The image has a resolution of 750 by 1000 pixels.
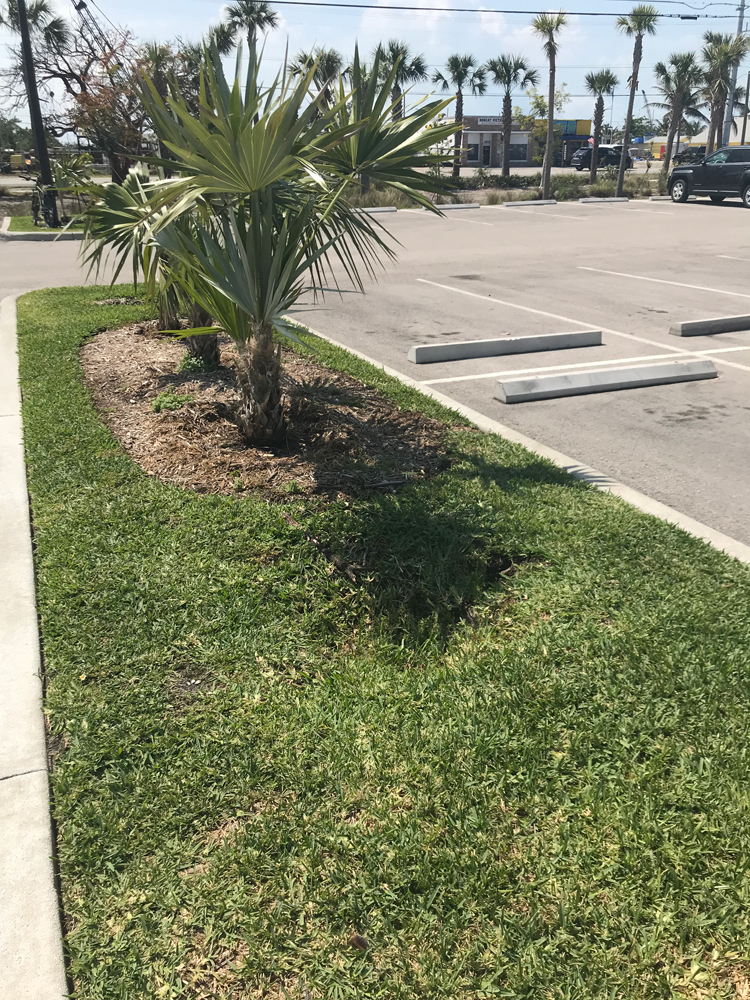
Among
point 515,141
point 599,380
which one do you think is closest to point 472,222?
point 599,380

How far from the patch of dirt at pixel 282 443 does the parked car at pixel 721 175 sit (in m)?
24.6

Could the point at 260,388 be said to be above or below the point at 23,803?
above

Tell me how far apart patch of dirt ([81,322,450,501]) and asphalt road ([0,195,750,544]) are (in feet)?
3.71

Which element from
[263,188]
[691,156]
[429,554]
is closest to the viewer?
[429,554]

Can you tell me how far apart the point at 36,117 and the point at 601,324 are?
18.4 meters

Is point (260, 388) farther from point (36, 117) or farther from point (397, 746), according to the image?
point (36, 117)

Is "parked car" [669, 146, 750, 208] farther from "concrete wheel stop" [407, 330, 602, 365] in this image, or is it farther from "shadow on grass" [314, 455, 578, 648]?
"shadow on grass" [314, 455, 578, 648]

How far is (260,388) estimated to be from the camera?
5.52m

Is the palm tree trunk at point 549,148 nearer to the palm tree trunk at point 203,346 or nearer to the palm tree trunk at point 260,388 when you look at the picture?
the palm tree trunk at point 203,346

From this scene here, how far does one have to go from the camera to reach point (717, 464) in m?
6.00

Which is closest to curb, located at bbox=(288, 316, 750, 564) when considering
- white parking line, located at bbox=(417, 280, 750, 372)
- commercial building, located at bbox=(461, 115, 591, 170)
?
white parking line, located at bbox=(417, 280, 750, 372)

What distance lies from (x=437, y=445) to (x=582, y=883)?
12.7 feet

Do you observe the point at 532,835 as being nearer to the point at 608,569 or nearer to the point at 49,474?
the point at 608,569

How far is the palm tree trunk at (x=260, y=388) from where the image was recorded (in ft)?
17.7
